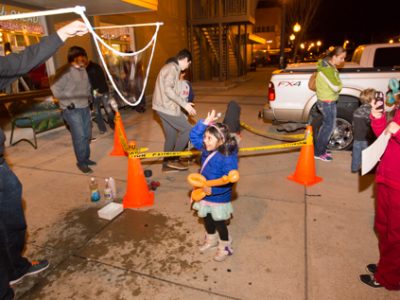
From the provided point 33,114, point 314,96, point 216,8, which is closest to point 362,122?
point 314,96

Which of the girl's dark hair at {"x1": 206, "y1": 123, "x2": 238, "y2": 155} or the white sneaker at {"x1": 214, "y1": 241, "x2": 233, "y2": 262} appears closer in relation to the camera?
the girl's dark hair at {"x1": 206, "y1": 123, "x2": 238, "y2": 155}

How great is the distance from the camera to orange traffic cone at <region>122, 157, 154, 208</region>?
3.97 m

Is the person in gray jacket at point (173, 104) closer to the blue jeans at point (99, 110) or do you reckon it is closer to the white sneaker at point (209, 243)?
the white sneaker at point (209, 243)

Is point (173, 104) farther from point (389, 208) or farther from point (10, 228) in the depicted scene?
point (389, 208)

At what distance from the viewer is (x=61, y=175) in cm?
511

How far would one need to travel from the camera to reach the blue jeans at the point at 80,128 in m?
4.89

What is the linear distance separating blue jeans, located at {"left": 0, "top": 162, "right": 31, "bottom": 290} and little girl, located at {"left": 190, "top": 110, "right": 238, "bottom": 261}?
5.11 ft

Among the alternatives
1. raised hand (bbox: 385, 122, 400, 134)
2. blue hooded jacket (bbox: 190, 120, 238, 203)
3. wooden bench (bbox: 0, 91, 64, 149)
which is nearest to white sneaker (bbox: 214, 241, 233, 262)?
blue hooded jacket (bbox: 190, 120, 238, 203)

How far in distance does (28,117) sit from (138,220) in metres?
4.75

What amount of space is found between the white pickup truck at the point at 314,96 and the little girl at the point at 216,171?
11.6 feet

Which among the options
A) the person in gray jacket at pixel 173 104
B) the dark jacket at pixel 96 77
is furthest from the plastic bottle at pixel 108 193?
the dark jacket at pixel 96 77

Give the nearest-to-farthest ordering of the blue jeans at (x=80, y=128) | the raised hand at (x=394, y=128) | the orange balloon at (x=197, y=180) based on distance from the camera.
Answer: the raised hand at (x=394, y=128) < the orange balloon at (x=197, y=180) < the blue jeans at (x=80, y=128)

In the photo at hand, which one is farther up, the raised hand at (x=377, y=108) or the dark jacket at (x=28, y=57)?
the dark jacket at (x=28, y=57)

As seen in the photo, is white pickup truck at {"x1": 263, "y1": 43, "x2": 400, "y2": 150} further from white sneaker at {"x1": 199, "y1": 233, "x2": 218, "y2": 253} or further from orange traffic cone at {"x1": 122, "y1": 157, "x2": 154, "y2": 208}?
white sneaker at {"x1": 199, "y1": 233, "x2": 218, "y2": 253}
